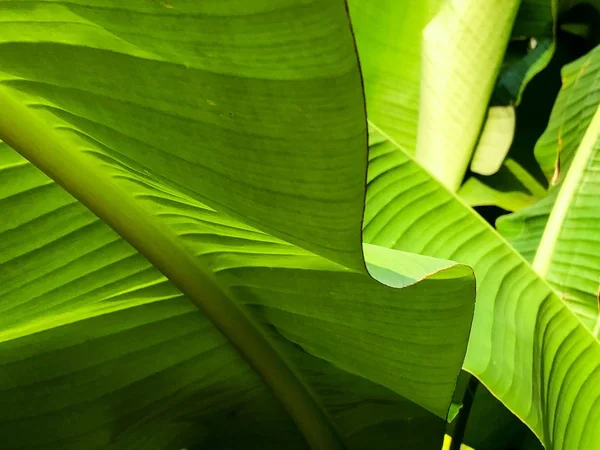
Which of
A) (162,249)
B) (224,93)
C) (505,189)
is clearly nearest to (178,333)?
(162,249)

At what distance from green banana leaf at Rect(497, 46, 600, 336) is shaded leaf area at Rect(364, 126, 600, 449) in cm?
11

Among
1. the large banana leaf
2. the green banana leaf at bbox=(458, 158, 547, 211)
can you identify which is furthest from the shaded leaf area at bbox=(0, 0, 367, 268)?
the green banana leaf at bbox=(458, 158, 547, 211)

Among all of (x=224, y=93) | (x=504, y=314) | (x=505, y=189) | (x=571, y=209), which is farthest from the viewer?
(x=505, y=189)

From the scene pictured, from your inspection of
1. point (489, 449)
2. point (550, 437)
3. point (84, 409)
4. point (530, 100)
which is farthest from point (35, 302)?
point (530, 100)

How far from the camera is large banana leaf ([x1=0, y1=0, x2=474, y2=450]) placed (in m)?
0.21

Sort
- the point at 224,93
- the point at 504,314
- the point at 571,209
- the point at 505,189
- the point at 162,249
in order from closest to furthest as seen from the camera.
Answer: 1. the point at 224,93
2. the point at 162,249
3. the point at 504,314
4. the point at 571,209
5. the point at 505,189

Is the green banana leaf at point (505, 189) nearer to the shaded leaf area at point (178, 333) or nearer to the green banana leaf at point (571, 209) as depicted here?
the green banana leaf at point (571, 209)

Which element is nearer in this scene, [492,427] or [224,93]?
[224,93]

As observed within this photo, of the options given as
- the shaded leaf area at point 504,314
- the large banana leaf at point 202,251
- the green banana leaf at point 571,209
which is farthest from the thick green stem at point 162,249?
the green banana leaf at point 571,209

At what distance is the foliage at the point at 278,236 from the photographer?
220 millimetres

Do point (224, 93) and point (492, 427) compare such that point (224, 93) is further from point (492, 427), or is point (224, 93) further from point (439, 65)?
point (492, 427)

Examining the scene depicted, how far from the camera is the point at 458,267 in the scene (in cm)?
31

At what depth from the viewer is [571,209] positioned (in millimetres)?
639

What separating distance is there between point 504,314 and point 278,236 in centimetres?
32
